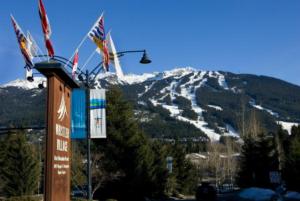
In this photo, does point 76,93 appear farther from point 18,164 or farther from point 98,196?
point 18,164

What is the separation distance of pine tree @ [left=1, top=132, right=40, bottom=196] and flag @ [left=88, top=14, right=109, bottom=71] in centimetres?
3240

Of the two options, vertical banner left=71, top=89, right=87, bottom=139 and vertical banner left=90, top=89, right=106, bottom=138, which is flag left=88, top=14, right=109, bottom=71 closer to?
vertical banner left=90, top=89, right=106, bottom=138

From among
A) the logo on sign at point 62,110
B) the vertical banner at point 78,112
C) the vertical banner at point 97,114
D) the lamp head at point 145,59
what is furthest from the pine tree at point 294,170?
the logo on sign at point 62,110

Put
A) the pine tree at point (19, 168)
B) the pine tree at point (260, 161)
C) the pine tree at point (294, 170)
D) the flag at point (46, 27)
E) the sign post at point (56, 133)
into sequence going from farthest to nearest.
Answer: the pine tree at point (260, 161) → the pine tree at point (19, 168) → the pine tree at point (294, 170) → the flag at point (46, 27) → the sign post at point (56, 133)

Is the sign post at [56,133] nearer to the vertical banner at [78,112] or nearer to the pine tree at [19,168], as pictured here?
the vertical banner at [78,112]

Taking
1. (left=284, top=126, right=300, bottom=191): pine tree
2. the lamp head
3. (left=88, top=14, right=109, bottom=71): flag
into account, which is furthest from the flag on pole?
(left=284, top=126, right=300, bottom=191): pine tree

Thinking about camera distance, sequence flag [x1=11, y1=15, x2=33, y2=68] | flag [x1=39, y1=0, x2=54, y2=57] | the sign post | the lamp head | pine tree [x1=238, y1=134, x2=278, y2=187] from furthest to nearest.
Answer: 1. pine tree [x1=238, y1=134, x2=278, y2=187]
2. the lamp head
3. flag [x1=11, y1=15, x2=33, y2=68]
4. flag [x1=39, y1=0, x2=54, y2=57]
5. the sign post

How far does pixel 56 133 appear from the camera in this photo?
12.2m

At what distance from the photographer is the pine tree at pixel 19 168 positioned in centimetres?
5168

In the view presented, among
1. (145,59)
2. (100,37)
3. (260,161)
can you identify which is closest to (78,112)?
(100,37)

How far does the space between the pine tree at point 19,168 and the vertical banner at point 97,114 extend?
3318 cm

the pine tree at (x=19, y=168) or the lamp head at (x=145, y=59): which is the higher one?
the lamp head at (x=145, y=59)

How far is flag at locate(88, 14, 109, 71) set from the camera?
71.1 ft

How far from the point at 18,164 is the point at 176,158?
23.7 meters
